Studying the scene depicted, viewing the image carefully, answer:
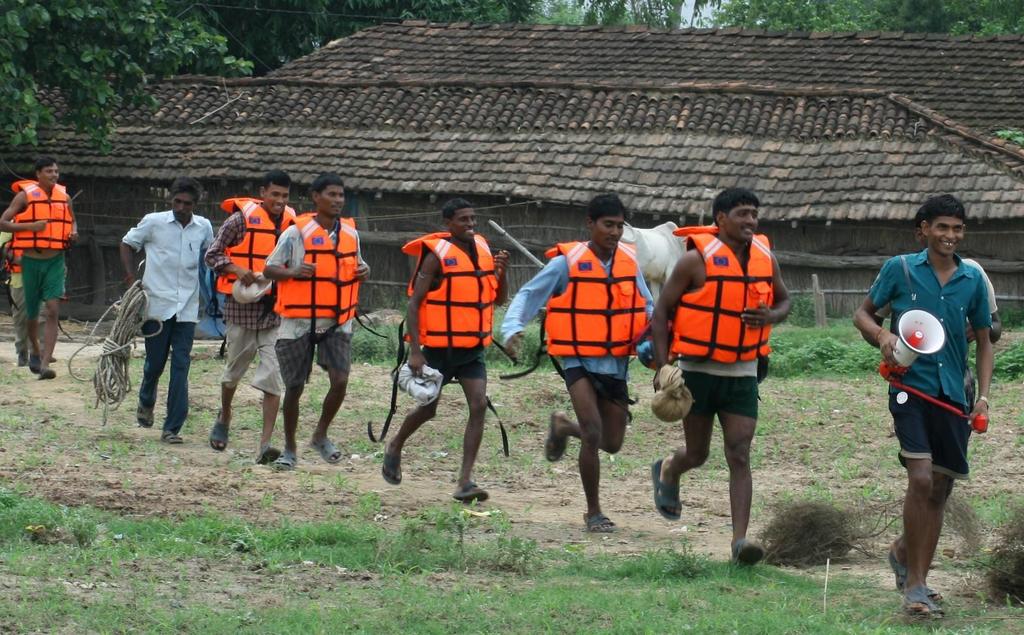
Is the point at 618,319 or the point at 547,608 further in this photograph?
the point at 618,319

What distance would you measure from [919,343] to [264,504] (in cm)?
401

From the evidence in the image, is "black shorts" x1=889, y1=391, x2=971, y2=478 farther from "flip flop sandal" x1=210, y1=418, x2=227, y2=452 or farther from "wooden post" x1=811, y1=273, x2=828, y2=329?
"wooden post" x1=811, y1=273, x2=828, y2=329

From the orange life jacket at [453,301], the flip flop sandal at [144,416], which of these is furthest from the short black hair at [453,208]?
the flip flop sandal at [144,416]

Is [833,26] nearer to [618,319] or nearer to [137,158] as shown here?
[137,158]

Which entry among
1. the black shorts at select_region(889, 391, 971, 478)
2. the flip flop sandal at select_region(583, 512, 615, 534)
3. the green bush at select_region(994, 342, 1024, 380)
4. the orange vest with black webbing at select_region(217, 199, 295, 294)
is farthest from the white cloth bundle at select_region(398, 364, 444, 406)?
the green bush at select_region(994, 342, 1024, 380)

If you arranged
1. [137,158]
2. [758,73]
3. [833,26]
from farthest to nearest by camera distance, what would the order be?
1. [833,26]
2. [758,73]
3. [137,158]

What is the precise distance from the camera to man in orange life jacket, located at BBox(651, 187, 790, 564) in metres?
7.93

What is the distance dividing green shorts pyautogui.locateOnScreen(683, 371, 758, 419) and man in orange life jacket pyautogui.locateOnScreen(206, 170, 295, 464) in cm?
356

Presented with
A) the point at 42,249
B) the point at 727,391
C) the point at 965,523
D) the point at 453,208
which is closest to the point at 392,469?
the point at 453,208

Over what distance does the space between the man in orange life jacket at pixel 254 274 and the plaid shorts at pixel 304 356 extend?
36 centimetres

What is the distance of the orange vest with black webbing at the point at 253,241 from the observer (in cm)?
1081

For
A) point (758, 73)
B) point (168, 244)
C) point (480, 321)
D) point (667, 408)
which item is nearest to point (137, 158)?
point (758, 73)

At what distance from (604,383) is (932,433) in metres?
2.50

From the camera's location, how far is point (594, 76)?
87.7 ft
